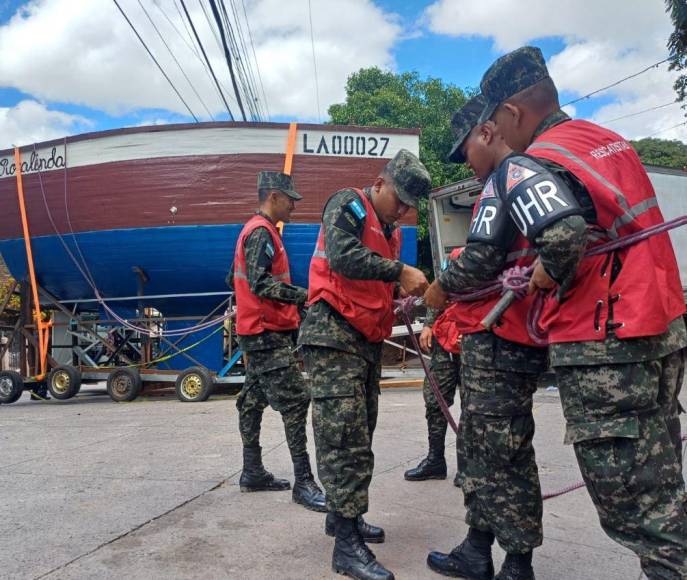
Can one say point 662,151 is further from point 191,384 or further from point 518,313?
point 518,313

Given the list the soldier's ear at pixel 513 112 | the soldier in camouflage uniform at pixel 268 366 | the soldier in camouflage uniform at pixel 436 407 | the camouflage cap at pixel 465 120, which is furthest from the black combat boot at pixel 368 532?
the soldier's ear at pixel 513 112

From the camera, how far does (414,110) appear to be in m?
19.2

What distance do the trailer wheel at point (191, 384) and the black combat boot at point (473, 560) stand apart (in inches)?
233

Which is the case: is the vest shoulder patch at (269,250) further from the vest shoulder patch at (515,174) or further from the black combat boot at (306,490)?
the vest shoulder patch at (515,174)

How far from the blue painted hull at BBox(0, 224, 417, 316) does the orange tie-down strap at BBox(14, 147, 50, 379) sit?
0.48ft

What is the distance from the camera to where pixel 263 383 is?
353 cm

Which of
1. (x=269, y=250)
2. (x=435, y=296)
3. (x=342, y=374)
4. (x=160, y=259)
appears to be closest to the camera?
(x=435, y=296)

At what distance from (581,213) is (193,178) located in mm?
6791

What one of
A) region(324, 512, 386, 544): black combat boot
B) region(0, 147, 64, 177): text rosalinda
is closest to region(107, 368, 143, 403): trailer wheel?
region(0, 147, 64, 177): text rosalinda

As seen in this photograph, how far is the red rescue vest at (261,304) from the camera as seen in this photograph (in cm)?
351

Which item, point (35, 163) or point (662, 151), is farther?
point (662, 151)

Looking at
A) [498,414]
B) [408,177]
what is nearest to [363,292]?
[408,177]

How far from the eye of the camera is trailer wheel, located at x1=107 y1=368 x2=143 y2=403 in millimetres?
8219

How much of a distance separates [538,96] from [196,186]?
A: 638 cm
